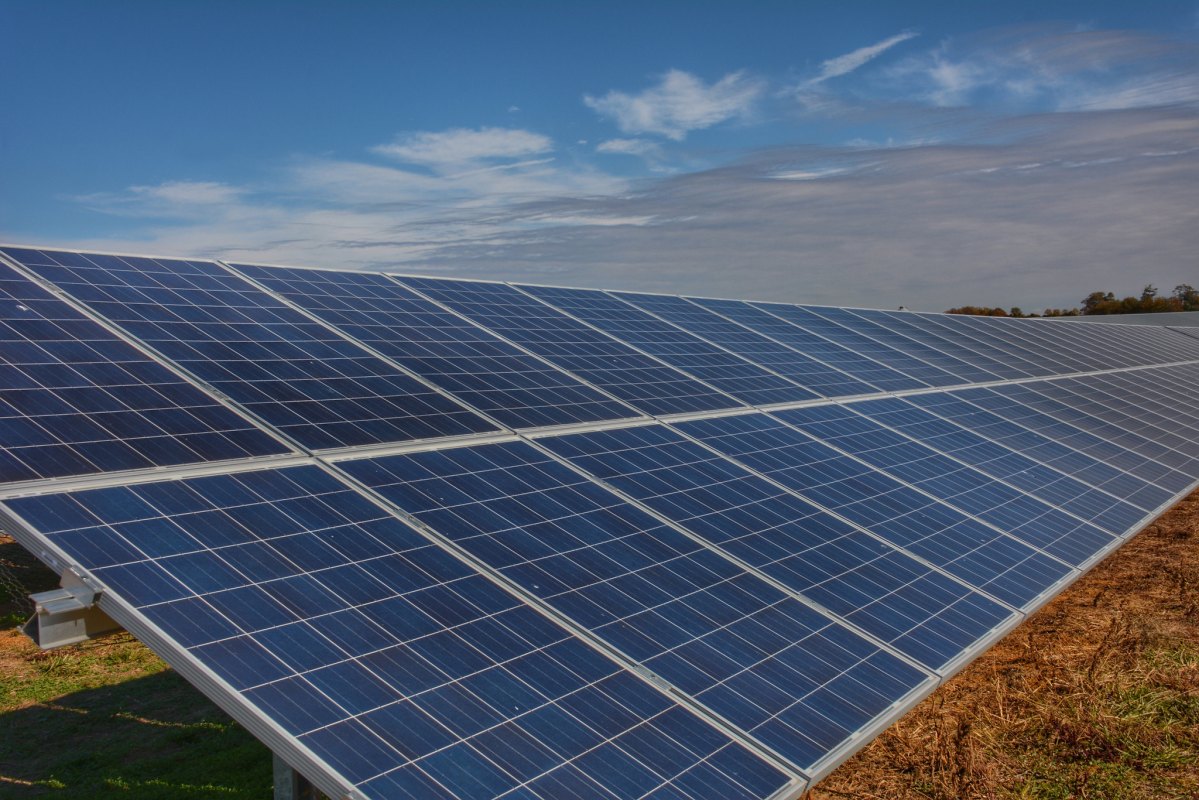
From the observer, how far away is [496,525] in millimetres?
10180

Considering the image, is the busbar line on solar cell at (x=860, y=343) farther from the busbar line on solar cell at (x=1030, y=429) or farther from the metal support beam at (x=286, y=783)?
the metal support beam at (x=286, y=783)

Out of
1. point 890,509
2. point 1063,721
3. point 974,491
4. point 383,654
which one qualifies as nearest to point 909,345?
point 974,491

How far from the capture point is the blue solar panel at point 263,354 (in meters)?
11.8

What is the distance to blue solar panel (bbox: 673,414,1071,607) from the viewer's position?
13.1 m

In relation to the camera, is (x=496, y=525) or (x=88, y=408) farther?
(x=496, y=525)

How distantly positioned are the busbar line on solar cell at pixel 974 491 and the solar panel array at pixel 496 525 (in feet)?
0.28

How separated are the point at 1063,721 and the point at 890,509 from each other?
3.68 meters

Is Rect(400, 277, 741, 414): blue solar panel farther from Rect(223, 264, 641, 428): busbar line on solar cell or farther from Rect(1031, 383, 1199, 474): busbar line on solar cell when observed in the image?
Rect(1031, 383, 1199, 474): busbar line on solar cell

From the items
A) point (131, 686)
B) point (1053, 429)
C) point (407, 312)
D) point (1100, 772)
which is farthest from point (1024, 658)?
point (131, 686)

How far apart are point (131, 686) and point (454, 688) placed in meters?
13.4

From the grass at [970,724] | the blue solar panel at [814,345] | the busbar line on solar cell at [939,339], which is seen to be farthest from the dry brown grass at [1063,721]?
the busbar line on solar cell at [939,339]

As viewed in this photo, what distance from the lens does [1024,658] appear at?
1567 centimetres

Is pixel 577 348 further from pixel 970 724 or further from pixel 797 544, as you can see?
pixel 970 724

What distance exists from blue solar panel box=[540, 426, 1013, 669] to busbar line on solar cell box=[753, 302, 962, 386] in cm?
1255
